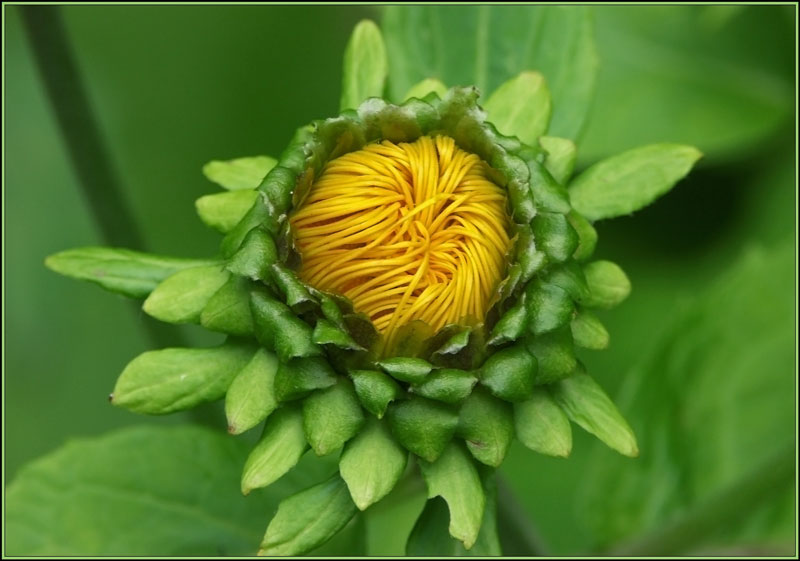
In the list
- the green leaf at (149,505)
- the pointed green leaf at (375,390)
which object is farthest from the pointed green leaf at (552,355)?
the green leaf at (149,505)

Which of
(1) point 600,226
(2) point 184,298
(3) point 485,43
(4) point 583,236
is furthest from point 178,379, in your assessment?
(1) point 600,226

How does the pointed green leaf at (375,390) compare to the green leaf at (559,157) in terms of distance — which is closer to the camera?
the pointed green leaf at (375,390)

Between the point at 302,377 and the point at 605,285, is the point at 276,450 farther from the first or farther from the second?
the point at 605,285

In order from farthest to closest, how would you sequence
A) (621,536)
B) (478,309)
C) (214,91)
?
(214,91) < (621,536) < (478,309)

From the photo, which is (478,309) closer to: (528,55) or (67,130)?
(528,55)

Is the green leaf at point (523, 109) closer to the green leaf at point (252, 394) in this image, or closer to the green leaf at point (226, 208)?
the green leaf at point (226, 208)

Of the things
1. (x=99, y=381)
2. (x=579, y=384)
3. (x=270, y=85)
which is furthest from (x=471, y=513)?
(x=270, y=85)

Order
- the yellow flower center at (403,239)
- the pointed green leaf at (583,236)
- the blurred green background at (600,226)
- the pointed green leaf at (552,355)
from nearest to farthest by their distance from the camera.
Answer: the yellow flower center at (403,239)
the pointed green leaf at (552,355)
the pointed green leaf at (583,236)
the blurred green background at (600,226)
